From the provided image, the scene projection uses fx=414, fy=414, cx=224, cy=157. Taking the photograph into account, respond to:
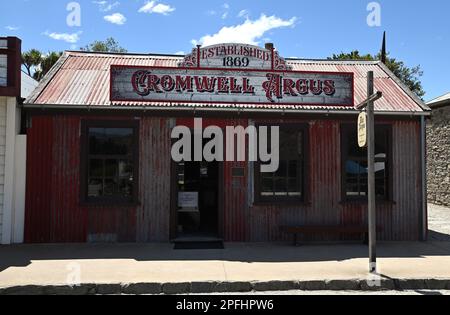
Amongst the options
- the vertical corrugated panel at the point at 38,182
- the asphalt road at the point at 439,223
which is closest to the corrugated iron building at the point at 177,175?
the vertical corrugated panel at the point at 38,182

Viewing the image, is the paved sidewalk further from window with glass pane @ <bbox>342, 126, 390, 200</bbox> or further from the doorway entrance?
the doorway entrance

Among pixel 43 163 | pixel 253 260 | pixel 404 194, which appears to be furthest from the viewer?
pixel 404 194

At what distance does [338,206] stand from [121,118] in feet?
18.4

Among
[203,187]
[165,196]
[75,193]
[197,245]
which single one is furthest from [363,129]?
[75,193]

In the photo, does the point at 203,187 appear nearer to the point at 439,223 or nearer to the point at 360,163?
the point at 360,163

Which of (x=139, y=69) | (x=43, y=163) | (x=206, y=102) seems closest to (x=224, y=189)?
(x=206, y=102)

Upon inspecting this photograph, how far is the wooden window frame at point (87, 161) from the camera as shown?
960 cm

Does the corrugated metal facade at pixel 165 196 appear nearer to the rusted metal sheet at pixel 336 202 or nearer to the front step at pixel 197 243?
the rusted metal sheet at pixel 336 202

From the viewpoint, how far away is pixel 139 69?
382 inches

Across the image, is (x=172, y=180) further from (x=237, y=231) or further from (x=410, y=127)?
(x=410, y=127)

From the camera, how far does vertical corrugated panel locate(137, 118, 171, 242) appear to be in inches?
383

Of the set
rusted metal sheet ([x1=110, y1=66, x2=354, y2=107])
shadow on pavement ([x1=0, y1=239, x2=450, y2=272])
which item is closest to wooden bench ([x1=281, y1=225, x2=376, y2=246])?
shadow on pavement ([x1=0, y1=239, x2=450, y2=272])

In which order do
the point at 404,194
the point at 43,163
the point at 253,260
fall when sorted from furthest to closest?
the point at 404,194, the point at 43,163, the point at 253,260

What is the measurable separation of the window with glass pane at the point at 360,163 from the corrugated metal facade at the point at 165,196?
186 mm
